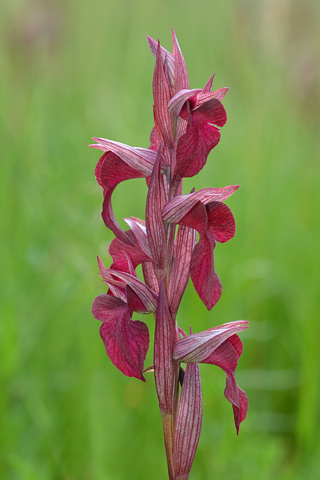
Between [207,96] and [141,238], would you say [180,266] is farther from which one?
[207,96]

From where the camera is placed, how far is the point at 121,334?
0.98 meters

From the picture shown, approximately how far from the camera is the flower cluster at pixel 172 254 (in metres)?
0.94

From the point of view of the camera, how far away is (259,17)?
336 cm

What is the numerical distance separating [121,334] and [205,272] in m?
0.18

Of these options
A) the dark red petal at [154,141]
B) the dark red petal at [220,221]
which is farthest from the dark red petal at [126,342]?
the dark red petal at [154,141]

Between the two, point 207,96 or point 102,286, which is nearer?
point 207,96

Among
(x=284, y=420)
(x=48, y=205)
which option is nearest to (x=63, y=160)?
(x=48, y=205)

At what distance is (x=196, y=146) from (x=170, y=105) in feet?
0.25

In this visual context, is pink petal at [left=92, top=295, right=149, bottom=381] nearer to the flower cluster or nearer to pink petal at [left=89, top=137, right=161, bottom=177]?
the flower cluster

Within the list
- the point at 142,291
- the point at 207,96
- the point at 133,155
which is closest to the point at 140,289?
the point at 142,291

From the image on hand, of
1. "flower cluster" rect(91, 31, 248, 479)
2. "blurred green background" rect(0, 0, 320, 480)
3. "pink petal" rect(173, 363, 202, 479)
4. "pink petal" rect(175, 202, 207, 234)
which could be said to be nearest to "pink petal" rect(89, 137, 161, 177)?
"flower cluster" rect(91, 31, 248, 479)

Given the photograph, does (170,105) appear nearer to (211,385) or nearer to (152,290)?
(152,290)

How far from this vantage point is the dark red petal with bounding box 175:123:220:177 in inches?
37.3

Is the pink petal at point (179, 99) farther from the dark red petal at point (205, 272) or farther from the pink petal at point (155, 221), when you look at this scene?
the dark red petal at point (205, 272)
